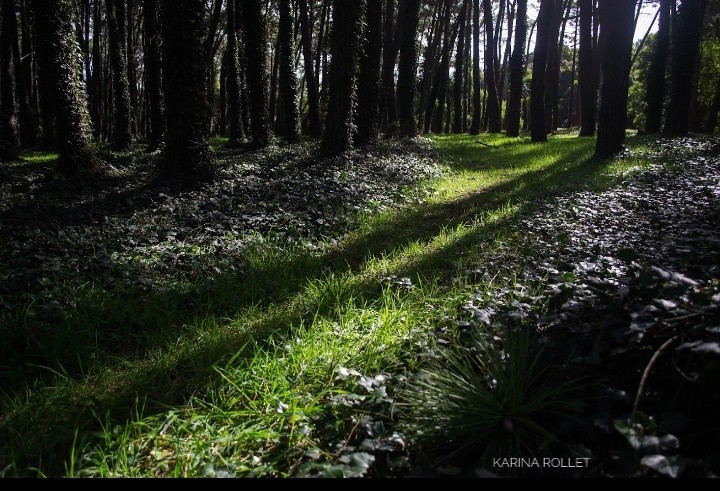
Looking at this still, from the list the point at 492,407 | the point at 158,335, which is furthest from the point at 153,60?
the point at 492,407

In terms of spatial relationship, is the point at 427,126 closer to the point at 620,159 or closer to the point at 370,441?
the point at 620,159

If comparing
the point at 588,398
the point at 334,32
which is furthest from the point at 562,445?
the point at 334,32

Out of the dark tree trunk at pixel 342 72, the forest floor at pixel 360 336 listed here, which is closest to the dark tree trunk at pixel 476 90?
the dark tree trunk at pixel 342 72

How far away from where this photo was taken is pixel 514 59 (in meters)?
19.2

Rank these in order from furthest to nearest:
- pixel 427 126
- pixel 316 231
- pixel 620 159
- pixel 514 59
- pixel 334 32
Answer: pixel 427 126 → pixel 514 59 → pixel 334 32 → pixel 620 159 → pixel 316 231

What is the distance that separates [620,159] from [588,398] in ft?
33.9

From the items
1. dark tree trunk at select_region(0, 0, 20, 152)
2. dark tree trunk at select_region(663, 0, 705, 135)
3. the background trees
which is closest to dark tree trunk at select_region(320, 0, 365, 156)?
the background trees

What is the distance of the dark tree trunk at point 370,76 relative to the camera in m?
13.7

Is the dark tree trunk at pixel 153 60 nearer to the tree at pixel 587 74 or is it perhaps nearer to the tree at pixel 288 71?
the tree at pixel 288 71

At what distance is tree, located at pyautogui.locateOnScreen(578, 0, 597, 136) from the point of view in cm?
1894

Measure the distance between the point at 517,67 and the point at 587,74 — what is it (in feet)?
11.6

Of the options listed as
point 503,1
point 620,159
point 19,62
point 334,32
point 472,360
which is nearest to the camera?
point 472,360

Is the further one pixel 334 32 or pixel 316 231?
pixel 334 32

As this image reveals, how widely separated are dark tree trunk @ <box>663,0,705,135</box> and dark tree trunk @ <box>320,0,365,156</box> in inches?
442
